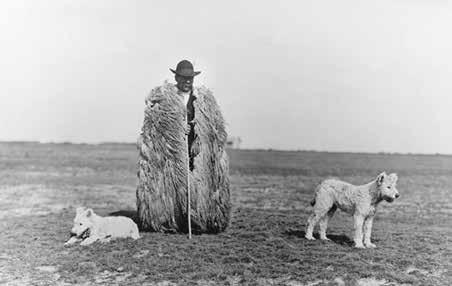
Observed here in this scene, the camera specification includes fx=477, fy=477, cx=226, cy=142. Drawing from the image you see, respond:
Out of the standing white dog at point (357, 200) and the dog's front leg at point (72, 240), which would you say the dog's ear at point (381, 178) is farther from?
the dog's front leg at point (72, 240)

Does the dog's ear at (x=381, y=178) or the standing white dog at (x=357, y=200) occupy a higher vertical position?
the dog's ear at (x=381, y=178)

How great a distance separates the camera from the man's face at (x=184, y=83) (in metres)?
10.5

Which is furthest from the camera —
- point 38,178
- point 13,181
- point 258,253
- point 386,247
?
point 38,178

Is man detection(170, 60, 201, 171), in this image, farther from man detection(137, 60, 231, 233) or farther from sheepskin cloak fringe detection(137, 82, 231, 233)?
sheepskin cloak fringe detection(137, 82, 231, 233)

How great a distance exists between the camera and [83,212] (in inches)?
376

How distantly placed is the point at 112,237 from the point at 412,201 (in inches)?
461

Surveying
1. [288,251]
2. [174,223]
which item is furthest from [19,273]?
[288,251]

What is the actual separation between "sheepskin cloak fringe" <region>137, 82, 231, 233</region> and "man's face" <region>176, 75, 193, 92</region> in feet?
0.73

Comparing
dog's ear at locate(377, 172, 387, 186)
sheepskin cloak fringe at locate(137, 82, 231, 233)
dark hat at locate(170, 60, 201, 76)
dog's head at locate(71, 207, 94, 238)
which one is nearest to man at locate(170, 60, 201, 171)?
dark hat at locate(170, 60, 201, 76)

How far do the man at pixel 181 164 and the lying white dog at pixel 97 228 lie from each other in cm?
70

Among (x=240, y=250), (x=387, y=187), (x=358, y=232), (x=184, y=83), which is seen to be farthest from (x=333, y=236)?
(x=184, y=83)

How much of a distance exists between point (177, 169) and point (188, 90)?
182 centimetres

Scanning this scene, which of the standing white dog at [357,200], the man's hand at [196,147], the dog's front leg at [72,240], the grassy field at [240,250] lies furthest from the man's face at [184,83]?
the dog's front leg at [72,240]

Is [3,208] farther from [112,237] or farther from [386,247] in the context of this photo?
[386,247]
